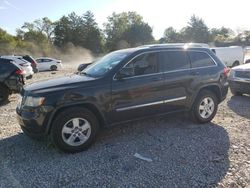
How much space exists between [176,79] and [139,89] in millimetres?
909

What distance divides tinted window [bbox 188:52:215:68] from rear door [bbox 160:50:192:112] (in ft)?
0.51

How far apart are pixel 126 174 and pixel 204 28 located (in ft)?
241

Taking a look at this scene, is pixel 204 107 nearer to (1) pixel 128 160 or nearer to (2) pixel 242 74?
(1) pixel 128 160

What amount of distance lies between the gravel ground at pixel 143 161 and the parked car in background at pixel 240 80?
2642mm

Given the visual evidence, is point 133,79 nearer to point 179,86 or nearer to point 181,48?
point 179,86

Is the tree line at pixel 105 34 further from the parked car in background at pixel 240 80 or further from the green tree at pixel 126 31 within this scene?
the parked car in background at pixel 240 80

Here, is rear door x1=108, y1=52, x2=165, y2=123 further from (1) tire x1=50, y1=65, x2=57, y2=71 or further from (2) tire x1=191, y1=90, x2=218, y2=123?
(1) tire x1=50, y1=65, x2=57, y2=71

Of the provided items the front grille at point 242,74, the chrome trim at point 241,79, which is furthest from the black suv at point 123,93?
the front grille at point 242,74

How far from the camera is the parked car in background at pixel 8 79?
367 inches

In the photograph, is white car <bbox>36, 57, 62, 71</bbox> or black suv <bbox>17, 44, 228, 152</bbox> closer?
black suv <bbox>17, 44, 228, 152</bbox>

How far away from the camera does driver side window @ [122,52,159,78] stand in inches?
200

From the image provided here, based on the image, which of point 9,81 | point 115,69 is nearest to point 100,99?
point 115,69

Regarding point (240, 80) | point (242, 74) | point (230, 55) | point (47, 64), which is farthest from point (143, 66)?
point (47, 64)

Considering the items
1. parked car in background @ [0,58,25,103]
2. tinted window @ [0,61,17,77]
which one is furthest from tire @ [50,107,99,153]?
tinted window @ [0,61,17,77]
